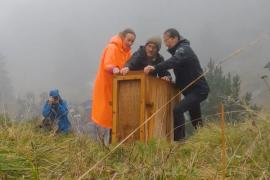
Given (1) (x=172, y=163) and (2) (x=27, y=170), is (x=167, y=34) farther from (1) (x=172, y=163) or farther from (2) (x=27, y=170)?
(2) (x=27, y=170)

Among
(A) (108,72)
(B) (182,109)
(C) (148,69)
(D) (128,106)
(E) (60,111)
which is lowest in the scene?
(E) (60,111)

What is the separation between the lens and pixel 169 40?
6.73m

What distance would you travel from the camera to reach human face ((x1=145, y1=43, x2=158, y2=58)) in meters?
6.58

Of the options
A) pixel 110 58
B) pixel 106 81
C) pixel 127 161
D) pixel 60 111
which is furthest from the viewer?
pixel 60 111

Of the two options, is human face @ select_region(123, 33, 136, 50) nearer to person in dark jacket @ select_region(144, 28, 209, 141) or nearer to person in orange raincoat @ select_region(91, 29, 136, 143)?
person in orange raincoat @ select_region(91, 29, 136, 143)

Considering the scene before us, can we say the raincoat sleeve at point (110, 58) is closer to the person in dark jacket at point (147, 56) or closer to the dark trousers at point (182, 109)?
the person in dark jacket at point (147, 56)

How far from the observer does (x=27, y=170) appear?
2641 mm

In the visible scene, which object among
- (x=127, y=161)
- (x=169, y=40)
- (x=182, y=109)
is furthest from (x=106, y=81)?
(x=127, y=161)

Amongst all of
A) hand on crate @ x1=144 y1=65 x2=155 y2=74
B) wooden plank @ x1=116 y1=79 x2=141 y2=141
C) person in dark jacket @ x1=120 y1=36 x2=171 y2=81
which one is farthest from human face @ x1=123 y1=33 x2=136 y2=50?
wooden plank @ x1=116 y1=79 x2=141 y2=141

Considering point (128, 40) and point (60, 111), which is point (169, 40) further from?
point (60, 111)

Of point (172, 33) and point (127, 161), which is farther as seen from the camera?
point (172, 33)

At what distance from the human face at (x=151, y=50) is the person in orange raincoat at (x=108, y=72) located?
0.57 metres

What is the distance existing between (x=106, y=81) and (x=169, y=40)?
1.16m

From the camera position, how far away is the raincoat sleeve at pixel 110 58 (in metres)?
7.01
